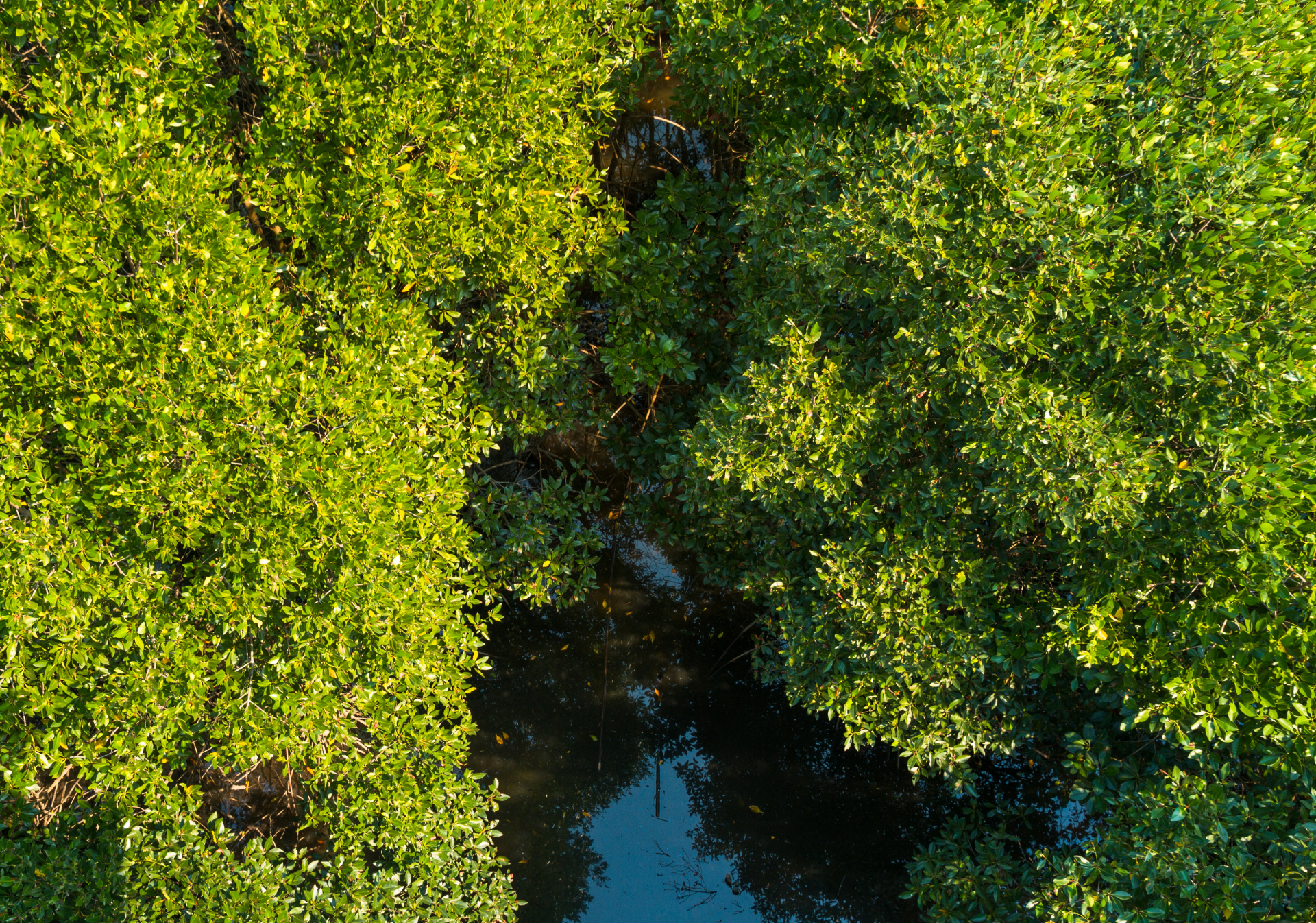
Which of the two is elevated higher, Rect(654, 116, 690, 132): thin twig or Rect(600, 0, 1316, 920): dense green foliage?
Rect(654, 116, 690, 132): thin twig

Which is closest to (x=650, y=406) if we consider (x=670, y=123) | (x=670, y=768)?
(x=670, y=123)

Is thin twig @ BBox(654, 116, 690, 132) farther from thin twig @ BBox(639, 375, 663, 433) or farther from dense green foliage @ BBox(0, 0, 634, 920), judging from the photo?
thin twig @ BBox(639, 375, 663, 433)

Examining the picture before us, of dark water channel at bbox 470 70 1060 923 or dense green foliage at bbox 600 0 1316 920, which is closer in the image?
dense green foliage at bbox 600 0 1316 920

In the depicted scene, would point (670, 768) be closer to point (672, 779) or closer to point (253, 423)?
point (672, 779)

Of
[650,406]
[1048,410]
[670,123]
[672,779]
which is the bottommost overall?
[672,779]

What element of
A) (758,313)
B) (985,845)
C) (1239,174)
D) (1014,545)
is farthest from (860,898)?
(1239,174)

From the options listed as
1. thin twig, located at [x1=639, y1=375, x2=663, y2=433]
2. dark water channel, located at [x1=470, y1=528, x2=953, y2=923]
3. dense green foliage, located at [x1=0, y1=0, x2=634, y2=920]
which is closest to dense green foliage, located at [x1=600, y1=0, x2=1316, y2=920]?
thin twig, located at [x1=639, y1=375, x2=663, y2=433]

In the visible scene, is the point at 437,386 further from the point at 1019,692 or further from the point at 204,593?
the point at 1019,692
